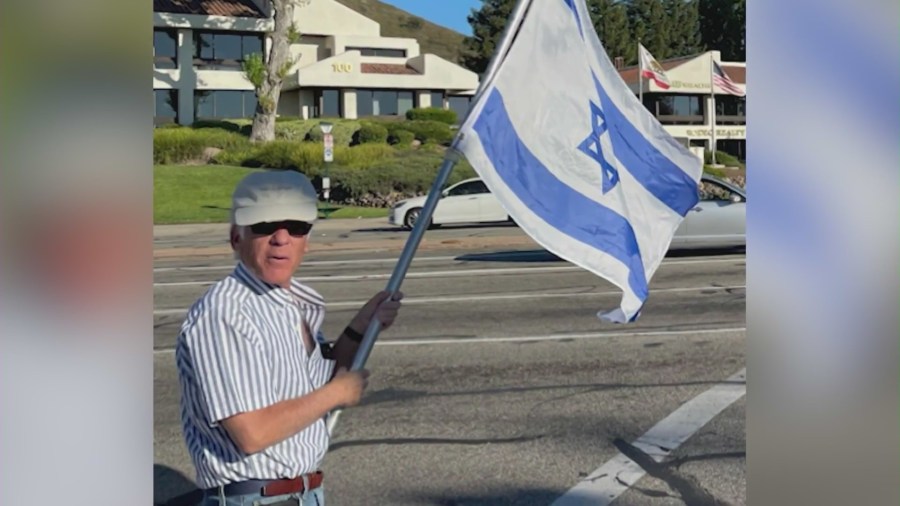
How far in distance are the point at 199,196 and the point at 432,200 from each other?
30827 mm

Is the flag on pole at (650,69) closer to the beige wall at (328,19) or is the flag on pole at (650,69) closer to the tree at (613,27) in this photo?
the beige wall at (328,19)

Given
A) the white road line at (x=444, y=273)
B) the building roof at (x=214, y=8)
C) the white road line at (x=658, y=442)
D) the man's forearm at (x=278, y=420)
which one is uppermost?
the building roof at (x=214, y=8)

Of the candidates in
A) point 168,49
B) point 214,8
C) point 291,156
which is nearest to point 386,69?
point 214,8

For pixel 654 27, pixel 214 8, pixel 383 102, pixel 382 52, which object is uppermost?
pixel 654 27

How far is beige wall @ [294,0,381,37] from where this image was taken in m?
60.3

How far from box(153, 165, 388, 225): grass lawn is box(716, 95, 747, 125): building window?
37.2 m

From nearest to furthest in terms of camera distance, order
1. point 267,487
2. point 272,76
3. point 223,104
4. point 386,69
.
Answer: point 267,487, point 272,76, point 223,104, point 386,69

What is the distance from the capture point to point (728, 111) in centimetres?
6569

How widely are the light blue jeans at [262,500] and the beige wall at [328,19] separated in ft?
196

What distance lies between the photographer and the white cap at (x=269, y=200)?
7.86 feet

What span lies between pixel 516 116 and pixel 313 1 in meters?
60.9

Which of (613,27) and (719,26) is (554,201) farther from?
(719,26)

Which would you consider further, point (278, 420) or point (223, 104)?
point (223, 104)

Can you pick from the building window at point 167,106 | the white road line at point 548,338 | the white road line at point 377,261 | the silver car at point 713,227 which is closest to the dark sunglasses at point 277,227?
the white road line at point 548,338
